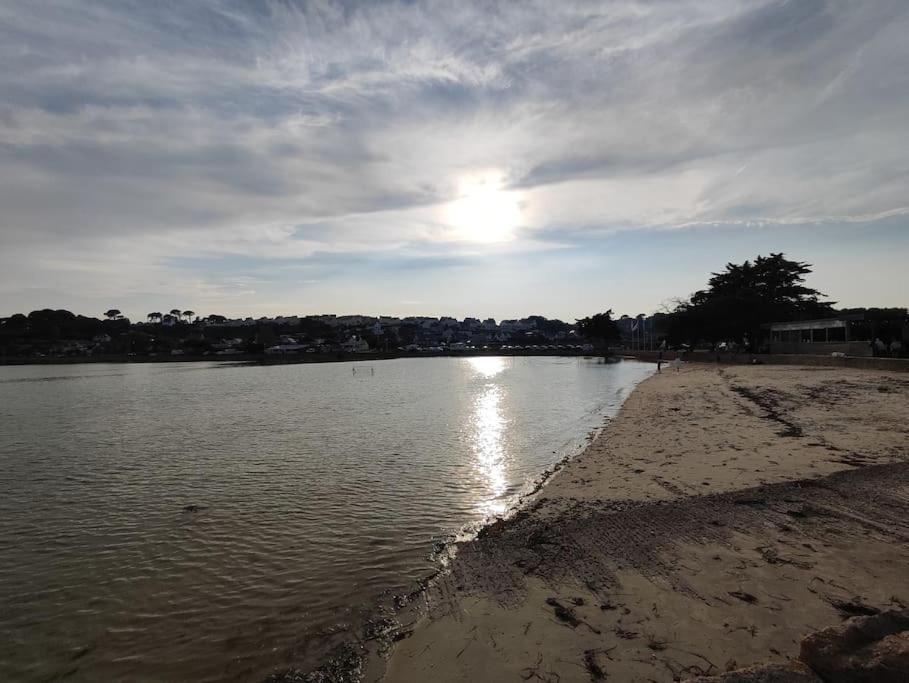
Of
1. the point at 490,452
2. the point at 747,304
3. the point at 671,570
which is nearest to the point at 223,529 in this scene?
the point at 671,570

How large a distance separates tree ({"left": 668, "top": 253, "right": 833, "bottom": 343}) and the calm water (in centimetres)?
4729

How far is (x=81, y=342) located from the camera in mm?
187500

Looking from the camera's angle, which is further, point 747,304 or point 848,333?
point 747,304

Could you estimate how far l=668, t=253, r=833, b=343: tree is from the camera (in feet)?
202

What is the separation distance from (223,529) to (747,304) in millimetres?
65327

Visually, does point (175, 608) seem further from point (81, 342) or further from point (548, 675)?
point (81, 342)

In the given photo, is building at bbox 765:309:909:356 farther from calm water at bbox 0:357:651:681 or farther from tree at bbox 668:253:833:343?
calm water at bbox 0:357:651:681

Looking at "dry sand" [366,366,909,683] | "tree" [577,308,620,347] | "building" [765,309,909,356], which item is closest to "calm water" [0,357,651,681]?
"dry sand" [366,366,909,683]

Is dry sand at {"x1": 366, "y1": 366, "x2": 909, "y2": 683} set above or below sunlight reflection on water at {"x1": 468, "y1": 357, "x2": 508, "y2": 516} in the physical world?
above

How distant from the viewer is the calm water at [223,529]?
6180 millimetres

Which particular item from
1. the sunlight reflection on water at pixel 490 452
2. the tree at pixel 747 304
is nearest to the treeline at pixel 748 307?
the tree at pixel 747 304

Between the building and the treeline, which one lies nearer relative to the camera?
the building

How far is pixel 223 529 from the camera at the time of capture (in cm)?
995

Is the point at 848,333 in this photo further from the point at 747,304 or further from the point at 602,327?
the point at 602,327
